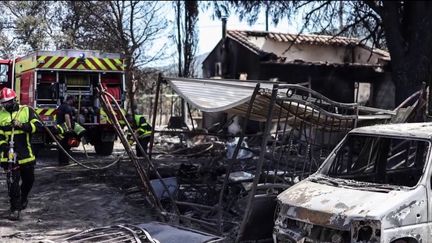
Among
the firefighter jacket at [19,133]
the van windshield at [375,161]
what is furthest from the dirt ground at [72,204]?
the van windshield at [375,161]

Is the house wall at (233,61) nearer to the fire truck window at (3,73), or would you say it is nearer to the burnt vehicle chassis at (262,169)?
the fire truck window at (3,73)

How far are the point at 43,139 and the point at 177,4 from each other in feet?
39.8

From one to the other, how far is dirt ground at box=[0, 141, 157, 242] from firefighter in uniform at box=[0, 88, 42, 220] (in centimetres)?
44

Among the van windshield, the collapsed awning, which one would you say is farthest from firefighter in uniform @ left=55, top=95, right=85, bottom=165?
the van windshield

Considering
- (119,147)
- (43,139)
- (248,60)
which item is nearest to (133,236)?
(43,139)

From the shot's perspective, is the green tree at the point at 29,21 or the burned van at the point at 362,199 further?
the green tree at the point at 29,21

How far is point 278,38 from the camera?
2273 cm

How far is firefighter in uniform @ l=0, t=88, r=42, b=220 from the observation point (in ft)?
24.4

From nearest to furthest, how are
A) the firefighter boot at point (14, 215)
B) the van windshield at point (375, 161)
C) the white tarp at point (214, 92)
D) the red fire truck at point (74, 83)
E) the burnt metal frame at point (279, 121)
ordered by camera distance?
the van windshield at point (375, 161) → the burnt metal frame at point (279, 121) → the white tarp at point (214, 92) → the firefighter boot at point (14, 215) → the red fire truck at point (74, 83)

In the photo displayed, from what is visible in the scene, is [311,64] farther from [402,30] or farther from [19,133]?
[19,133]

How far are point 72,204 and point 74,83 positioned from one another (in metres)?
5.69

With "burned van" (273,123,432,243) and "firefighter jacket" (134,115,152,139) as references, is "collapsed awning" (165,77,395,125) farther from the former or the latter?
"firefighter jacket" (134,115,152,139)

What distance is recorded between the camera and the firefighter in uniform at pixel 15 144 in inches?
293

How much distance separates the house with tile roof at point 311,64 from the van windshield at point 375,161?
Answer: 1205cm
